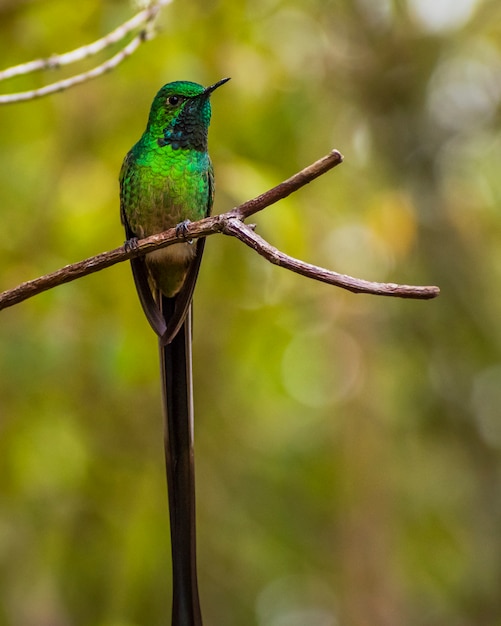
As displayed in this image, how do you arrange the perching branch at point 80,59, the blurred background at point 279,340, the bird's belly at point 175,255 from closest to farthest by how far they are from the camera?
the perching branch at point 80,59 → the bird's belly at point 175,255 → the blurred background at point 279,340

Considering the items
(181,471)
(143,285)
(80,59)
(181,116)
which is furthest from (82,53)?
(181,471)

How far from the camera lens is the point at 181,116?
8.83ft

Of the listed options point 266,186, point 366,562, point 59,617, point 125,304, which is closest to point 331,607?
point 366,562

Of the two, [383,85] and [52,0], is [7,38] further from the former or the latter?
[383,85]

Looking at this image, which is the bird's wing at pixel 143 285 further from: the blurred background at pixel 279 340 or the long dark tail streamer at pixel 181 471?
the blurred background at pixel 279 340

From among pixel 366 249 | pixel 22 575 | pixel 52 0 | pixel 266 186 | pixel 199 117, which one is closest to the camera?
pixel 199 117

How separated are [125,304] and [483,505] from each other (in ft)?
8.01

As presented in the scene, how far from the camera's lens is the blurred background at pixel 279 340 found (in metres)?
3.65

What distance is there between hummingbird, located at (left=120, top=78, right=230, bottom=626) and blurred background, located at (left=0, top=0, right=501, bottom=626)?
1.20 ft

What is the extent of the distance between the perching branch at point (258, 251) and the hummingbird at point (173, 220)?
1.75ft

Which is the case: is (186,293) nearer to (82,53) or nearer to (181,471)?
(181,471)

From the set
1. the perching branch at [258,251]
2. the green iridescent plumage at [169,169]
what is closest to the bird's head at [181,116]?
the green iridescent plumage at [169,169]

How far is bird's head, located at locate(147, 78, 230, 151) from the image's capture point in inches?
103

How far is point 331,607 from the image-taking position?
17.9 ft
